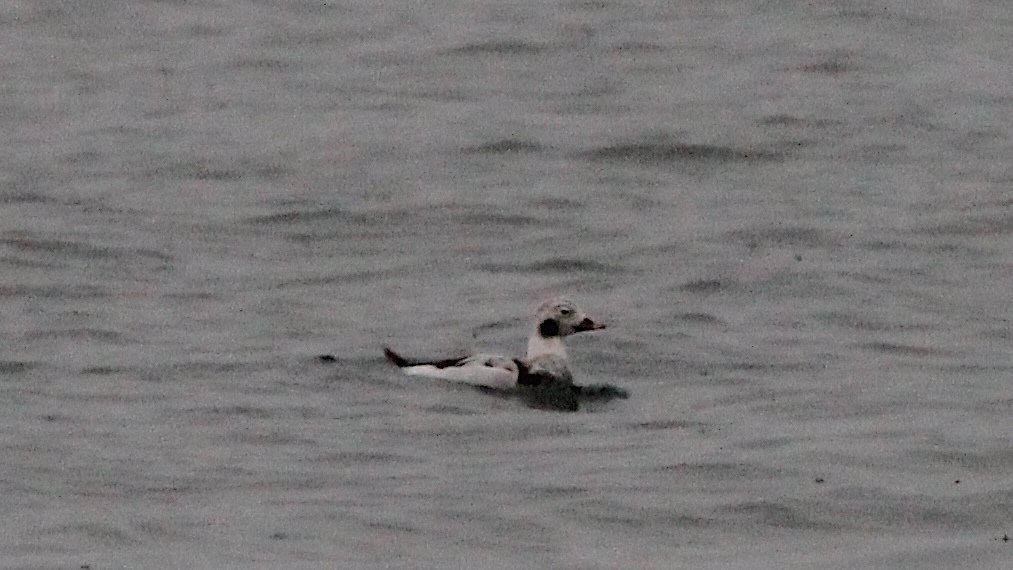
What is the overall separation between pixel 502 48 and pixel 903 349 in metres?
11.7

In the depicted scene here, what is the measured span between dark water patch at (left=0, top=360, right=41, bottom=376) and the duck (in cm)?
196

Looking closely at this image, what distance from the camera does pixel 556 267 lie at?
20.2m

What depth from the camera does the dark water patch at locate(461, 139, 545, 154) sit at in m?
24.2

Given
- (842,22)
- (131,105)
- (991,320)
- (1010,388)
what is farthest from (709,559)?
(842,22)

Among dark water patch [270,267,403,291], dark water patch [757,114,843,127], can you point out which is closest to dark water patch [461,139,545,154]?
dark water patch [757,114,843,127]

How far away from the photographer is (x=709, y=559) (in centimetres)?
1173

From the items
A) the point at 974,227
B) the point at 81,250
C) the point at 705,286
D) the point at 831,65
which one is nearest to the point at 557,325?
A: the point at 705,286

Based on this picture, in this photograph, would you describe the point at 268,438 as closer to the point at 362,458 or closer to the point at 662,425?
the point at 362,458

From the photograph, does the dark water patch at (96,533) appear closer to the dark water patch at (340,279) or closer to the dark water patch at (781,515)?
the dark water patch at (781,515)

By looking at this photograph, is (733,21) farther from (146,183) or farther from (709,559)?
(709,559)

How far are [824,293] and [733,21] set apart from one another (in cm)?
1101

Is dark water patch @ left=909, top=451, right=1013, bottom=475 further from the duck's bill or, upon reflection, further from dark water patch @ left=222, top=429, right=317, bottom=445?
the duck's bill

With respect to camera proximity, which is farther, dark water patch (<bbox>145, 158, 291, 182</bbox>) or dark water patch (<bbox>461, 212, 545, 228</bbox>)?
dark water patch (<bbox>145, 158, 291, 182</bbox>)

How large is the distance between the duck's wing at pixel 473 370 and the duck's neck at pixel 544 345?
432mm
